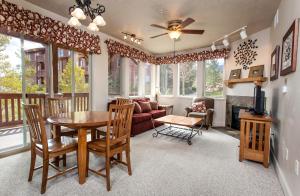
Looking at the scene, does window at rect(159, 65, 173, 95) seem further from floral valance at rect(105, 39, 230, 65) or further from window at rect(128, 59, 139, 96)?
window at rect(128, 59, 139, 96)

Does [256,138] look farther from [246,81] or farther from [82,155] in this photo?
[82,155]

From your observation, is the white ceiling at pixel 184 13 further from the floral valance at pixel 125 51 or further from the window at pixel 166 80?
the window at pixel 166 80

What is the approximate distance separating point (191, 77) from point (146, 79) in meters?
1.76

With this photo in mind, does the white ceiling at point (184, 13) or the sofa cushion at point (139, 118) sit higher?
the white ceiling at point (184, 13)

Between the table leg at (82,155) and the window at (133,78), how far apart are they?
380cm

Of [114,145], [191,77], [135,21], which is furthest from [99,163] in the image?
[191,77]

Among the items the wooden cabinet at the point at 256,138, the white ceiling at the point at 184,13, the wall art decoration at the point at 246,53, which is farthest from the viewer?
the wall art decoration at the point at 246,53

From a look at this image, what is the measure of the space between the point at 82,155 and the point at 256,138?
9.06ft

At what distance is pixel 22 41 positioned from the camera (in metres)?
3.01

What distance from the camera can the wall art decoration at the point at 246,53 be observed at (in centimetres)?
441

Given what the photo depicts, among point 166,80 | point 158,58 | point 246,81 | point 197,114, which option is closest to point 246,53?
point 246,81

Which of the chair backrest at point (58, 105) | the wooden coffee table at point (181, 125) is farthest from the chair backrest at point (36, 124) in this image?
the wooden coffee table at point (181, 125)

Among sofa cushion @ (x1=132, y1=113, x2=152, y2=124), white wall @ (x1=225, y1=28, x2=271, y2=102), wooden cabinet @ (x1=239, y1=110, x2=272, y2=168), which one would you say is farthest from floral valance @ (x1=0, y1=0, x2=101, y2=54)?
white wall @ (x1=225, y1=28, x2=271, y2=102)

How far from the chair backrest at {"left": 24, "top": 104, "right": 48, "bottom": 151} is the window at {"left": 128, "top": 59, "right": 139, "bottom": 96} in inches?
157
